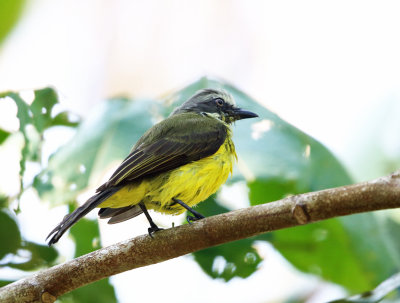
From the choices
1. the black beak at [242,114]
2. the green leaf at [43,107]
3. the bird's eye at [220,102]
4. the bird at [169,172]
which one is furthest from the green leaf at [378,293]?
the green leaf at [43,107]

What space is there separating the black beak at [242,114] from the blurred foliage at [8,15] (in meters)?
2.10

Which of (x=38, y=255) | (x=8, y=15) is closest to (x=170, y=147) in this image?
(x=38, y=255)

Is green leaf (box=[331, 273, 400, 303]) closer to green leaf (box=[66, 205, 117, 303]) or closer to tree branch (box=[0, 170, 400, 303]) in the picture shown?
tree branch (box=[0, 170, 400, 303])

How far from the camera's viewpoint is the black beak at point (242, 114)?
3.79m

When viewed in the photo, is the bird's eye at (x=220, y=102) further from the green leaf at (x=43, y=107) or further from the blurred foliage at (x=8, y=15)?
the blurred foliage at (x=8, y=15)

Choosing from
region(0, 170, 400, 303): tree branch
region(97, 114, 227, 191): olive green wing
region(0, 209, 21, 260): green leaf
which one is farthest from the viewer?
region(0, 209, 21, 260): green leaf

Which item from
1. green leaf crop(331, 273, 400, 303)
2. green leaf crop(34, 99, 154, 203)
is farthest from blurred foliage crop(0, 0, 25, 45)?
green leaf crop(331, 273, 400, 303)

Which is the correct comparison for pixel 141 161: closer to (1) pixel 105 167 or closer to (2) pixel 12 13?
(1) pixel 105 167

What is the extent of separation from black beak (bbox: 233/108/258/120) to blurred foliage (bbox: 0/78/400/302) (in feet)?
0.17

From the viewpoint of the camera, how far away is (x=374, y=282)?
332 centimetres

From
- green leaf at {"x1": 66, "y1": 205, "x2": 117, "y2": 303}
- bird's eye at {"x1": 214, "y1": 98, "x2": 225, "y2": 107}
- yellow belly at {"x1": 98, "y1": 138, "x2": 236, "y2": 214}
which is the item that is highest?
bird's eye at {"x1": 214, "y1": 98, "x2": 225, "y2": 107}

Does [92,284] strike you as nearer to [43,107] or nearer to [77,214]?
[77,214]

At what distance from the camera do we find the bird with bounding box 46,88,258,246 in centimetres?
304

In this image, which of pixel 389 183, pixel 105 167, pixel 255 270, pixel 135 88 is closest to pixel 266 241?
pixel 255 270
